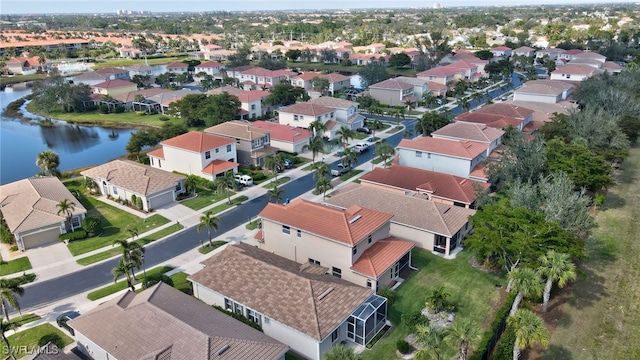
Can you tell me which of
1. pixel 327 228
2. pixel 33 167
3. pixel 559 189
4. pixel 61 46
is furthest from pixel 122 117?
pixel 61 46

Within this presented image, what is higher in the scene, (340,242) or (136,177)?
(340,242)

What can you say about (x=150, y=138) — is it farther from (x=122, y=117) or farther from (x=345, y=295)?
(x=345, y=295)

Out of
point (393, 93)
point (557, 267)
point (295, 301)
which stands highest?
point (557, 267)

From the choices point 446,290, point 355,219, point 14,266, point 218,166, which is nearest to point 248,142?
point 218,166

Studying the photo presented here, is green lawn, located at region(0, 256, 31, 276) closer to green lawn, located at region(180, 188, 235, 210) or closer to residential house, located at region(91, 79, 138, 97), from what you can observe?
green lawn, located at region(180, 188, 235, 210)

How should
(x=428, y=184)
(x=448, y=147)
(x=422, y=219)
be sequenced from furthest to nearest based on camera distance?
(x=448, y=147) → (x=428, y=184) → (x=422, y=219)

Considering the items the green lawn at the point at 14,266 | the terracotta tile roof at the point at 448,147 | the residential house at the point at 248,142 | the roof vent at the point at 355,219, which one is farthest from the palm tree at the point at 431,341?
the residential house at the point at 248,142

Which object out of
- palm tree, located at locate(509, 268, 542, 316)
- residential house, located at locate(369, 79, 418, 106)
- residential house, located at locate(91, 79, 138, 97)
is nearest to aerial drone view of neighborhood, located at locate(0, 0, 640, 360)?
palm tree, located at locate(509, 268, 542, 316)

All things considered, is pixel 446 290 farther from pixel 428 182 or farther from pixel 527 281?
pixel 428 182
